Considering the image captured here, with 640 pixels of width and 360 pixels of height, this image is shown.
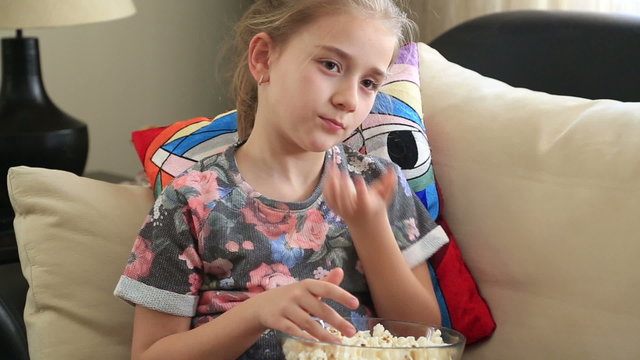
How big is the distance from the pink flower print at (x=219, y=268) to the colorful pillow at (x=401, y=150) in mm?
253

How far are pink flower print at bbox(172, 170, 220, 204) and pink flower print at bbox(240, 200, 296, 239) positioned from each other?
1.9 inches

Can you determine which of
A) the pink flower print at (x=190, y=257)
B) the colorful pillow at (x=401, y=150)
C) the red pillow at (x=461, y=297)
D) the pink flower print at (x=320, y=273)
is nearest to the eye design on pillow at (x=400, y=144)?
the colorful pillow at (x=401, y=150)

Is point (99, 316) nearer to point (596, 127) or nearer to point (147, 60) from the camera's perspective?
point (596, 127)

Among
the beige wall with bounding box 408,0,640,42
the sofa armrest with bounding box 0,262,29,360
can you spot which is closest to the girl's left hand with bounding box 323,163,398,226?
the sofa armrest with bounding box 0,262,29,360

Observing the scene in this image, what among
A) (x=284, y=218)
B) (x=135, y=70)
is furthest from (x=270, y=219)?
(x=135, y=70)

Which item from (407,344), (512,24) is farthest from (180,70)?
(407,344)

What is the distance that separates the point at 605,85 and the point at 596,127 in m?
0.31

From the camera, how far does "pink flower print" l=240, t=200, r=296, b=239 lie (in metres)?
1.24

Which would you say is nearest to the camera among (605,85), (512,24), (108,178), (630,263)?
(630,263)

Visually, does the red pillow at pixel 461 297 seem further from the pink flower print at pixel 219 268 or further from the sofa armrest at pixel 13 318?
the sofa armrest at pixel 13 318

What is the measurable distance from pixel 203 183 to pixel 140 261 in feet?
0.44

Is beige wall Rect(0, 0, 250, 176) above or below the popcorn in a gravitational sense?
below

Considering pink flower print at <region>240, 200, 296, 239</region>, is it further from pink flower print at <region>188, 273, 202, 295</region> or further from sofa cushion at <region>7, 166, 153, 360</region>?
sofa cushion at <region>7, 166, 153, 360</region>

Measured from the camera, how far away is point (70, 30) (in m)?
2.77
